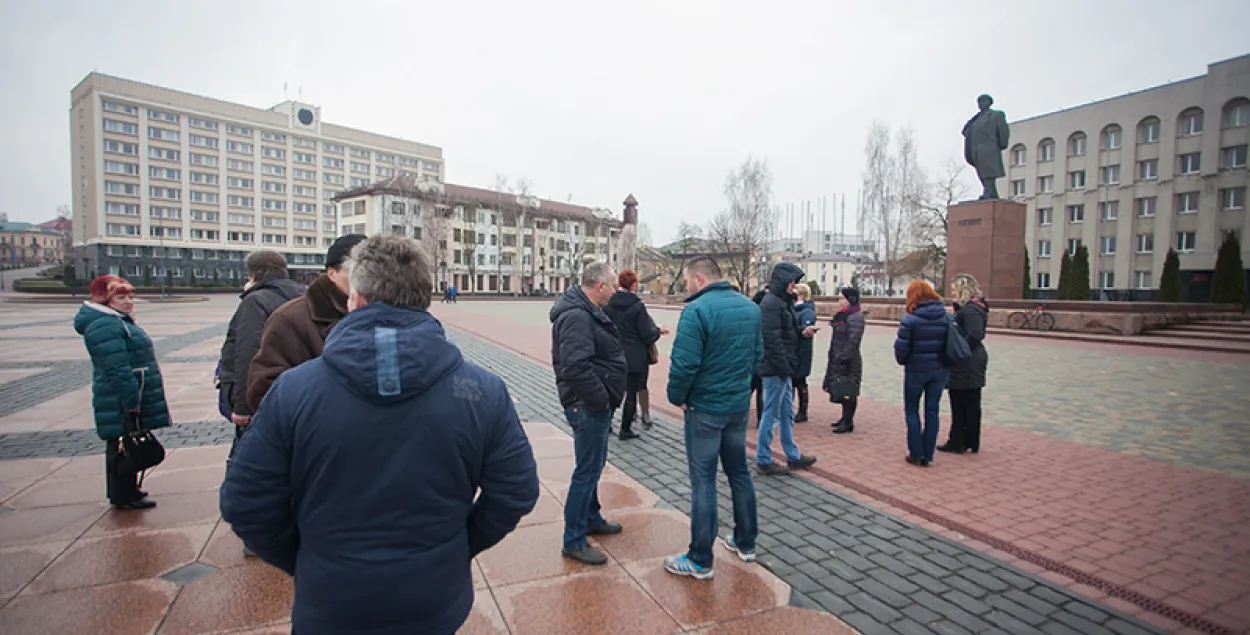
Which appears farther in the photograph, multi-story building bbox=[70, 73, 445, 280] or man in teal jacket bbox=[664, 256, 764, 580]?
multi-story building bbox=[70, 73, 445, 280]

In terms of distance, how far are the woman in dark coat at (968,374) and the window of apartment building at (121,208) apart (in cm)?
9498

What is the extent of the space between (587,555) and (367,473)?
2.55m

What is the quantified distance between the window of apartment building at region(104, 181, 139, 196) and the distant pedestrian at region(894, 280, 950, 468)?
313 ft

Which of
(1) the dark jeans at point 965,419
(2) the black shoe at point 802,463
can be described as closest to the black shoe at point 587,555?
(2) the black shoe at point 802,463

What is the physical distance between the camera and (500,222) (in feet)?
246

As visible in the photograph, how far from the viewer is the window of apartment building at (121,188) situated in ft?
239

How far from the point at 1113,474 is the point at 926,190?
150 feet

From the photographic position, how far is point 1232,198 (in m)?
40.4

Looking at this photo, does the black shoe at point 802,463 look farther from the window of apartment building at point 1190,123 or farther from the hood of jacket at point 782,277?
the window of apartment building at point 1190,123

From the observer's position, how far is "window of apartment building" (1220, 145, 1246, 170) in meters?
40.1

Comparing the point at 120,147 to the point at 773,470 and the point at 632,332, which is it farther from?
the point at 773,470

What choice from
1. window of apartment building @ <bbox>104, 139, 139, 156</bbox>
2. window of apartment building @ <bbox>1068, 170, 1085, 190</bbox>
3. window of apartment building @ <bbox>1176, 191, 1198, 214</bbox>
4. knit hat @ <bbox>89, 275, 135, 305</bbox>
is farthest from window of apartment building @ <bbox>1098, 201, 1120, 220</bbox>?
window of apartment building @ <bbox>104, 139, 139, 156</bbox>

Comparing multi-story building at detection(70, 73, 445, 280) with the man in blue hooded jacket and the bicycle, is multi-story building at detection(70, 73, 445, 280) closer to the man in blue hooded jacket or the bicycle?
the bicycle

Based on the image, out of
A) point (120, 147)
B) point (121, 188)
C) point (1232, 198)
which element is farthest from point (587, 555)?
point (120, 147)
